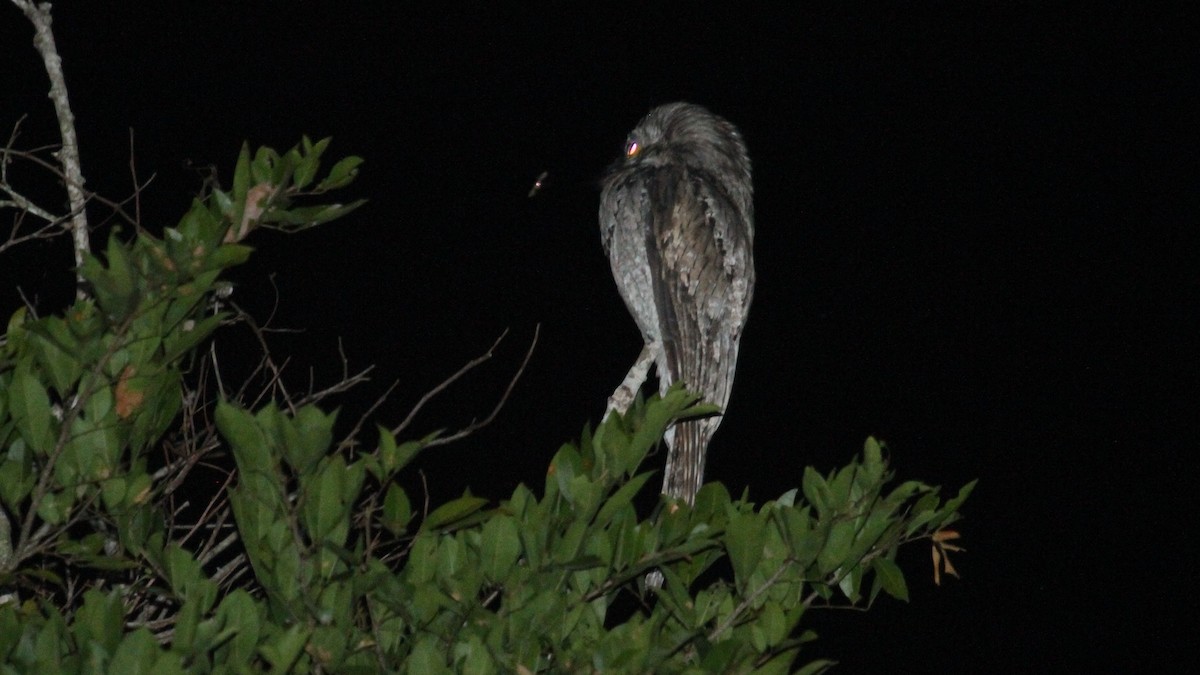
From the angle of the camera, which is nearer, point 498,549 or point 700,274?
point 498,549

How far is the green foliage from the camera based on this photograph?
45.4 inches

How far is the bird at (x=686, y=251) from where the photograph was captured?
3.17m

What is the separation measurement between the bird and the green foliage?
162 cm

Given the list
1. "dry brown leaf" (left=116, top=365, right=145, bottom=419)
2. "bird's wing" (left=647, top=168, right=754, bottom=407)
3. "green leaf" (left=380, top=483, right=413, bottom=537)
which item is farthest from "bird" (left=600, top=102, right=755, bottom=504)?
"dry brown leaf" (left=116, top=365, right=145, bottom=419)

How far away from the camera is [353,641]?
4.00ft

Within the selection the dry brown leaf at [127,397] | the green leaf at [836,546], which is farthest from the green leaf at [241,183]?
the green leaf at [836,546]

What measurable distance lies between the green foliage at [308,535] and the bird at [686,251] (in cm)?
162

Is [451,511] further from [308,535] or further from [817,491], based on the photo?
[817,491]

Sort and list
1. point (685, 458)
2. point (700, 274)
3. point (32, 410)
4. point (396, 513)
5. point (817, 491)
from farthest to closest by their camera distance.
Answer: point (700, 274), point (685, 458), point (817, 491), point (396, 513), point (32, 410)

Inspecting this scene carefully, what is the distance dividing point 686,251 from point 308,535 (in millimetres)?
2164

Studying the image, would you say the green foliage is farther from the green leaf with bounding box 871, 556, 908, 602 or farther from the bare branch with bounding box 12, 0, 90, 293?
the bare branch with bounding box 12, 0, 90, 293

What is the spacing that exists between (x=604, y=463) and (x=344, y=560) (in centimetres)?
32

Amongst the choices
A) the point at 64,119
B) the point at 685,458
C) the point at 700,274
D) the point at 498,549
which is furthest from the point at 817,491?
the point at 700,274

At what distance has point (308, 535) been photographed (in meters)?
1.23
